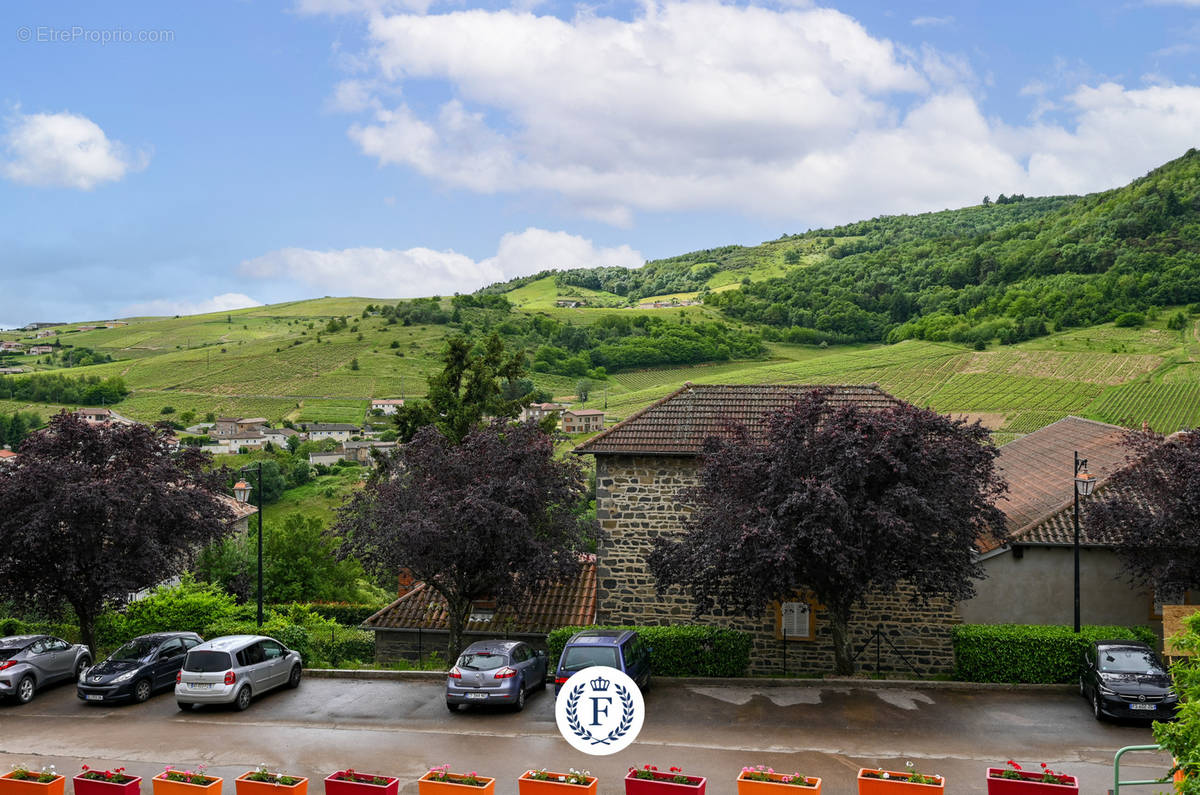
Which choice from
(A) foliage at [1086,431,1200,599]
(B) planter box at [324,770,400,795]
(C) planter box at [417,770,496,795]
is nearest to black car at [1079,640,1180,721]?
(A) foliage at [1086,431,1200,599]

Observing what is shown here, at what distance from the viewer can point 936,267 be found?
409ft

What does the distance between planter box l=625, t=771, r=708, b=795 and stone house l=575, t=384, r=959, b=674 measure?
10200 mm

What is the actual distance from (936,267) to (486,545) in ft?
388

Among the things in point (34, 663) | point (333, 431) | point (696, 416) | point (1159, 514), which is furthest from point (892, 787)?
point (333, 431)

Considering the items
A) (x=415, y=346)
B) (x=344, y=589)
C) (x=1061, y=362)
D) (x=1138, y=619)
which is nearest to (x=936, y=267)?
(x=1061, y=362)

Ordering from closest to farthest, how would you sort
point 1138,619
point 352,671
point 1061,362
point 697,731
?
point 697,731
point 352,671
point 1138,619
point 1061,362

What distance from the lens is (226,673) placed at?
16.0 metres

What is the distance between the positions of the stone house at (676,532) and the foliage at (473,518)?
1161 millimetres

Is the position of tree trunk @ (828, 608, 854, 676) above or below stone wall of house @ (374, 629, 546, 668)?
above

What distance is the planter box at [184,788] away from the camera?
10.6 m

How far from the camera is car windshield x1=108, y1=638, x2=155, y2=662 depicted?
1736cm

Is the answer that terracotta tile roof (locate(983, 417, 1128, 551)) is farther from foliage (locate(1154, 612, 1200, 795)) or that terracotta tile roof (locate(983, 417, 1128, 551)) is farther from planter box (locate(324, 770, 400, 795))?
planter box (locate(324, 770, 400, 795))

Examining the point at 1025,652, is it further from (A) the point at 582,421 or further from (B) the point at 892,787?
(A) the point at 582,421

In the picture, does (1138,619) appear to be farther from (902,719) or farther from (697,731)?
(697,731)
